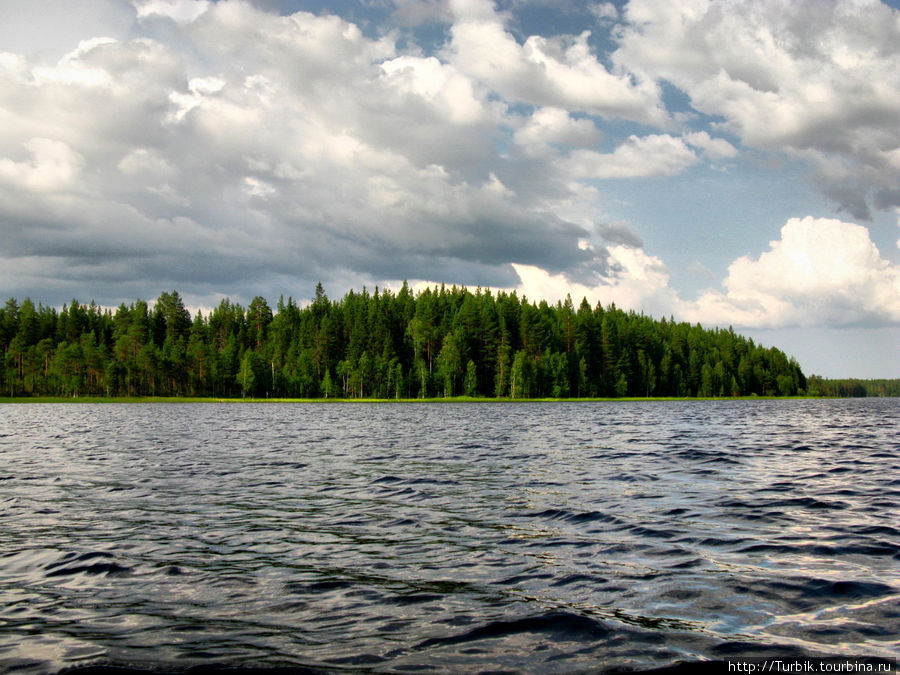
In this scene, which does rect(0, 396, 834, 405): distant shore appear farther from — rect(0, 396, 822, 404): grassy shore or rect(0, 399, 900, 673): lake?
rect(0, 399, 900, 673): lake

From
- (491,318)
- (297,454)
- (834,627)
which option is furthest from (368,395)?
(834,627)

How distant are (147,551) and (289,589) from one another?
4.93m

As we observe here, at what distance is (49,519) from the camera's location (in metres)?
18.0

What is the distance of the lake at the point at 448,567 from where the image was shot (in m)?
8.77

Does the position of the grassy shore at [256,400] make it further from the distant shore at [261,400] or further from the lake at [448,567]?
the lake at [448,567]

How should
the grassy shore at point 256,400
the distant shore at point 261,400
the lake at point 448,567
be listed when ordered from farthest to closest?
the grassy shore at point 256,400 → the distant shore at point 261,400 → the lake at point 448,567

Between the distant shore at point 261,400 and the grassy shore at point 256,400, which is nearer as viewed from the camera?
the distant shore at point 261,400

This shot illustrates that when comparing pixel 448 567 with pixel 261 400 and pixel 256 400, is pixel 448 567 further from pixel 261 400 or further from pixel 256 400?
pixel 256 400

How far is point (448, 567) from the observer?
12.7m

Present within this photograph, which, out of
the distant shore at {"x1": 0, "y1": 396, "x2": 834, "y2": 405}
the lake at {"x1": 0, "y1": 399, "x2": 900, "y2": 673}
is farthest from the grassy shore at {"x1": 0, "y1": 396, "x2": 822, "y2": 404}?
the lake at {"x1": 0, "y1": 399, "x2": 900, "y2": 673}

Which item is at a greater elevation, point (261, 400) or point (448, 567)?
point (448, 567)

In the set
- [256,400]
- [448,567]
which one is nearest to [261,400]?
[256,400]

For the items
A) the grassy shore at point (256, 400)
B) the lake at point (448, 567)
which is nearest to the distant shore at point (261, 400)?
the grassy shore at point (256, 400)

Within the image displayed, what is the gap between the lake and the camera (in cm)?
877
